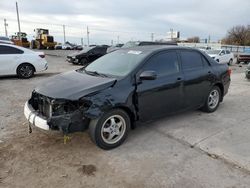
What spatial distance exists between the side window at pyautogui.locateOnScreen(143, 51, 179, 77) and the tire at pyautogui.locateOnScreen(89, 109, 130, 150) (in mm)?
974

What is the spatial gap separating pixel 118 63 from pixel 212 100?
2.62 metres

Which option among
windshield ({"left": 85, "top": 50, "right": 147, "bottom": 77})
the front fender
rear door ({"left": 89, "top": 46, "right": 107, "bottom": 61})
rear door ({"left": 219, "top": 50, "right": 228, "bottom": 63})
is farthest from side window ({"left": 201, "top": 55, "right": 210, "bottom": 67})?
rear door ({"left": 219, "top": 50, "right": 228, "bottom": 63})

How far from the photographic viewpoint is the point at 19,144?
13.4 feet

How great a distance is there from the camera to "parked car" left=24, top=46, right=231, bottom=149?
12.0ft

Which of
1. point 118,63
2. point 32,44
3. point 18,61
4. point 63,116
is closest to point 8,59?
point 18,61

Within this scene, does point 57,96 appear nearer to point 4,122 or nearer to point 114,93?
Answer: point 114,93

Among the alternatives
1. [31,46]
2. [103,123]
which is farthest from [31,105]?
[31,46]

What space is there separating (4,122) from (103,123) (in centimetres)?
247

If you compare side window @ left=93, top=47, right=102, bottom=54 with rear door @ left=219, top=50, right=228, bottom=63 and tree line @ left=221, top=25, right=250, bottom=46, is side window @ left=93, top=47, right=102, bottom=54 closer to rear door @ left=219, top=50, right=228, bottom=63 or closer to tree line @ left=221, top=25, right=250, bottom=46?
rear door @ left=219, top=50, right=228, bottom=63

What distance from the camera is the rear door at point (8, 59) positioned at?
390 inches

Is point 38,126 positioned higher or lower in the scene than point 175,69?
lower

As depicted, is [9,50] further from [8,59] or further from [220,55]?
[220,55]

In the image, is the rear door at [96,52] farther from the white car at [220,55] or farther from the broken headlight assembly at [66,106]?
the broken headlight assembly at [66,106]

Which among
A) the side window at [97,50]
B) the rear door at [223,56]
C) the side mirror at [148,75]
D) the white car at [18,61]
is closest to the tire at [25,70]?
the white car at [18,61]
